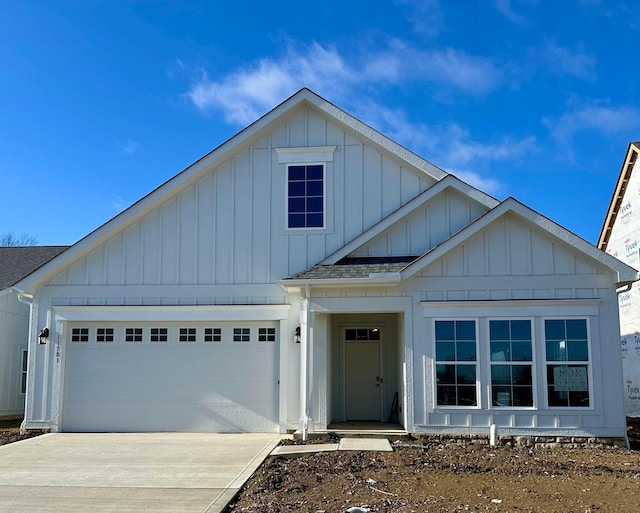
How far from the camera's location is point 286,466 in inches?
360

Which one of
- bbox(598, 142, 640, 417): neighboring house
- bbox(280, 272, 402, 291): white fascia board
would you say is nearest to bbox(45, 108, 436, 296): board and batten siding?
bbox(280, 272, 402, 291): white fascia board

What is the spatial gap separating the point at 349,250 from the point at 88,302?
19.1 feet

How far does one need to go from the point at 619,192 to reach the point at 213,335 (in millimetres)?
14306

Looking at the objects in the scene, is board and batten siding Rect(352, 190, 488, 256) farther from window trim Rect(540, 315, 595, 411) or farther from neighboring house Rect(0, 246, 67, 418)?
neighboring house Rect(0, 246, 67, 418)

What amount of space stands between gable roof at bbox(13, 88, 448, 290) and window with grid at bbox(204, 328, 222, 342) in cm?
297

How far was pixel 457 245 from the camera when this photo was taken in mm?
11234

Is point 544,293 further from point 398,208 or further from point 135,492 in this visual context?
point 135,492

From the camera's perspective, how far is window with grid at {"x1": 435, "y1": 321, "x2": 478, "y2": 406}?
36.1ft

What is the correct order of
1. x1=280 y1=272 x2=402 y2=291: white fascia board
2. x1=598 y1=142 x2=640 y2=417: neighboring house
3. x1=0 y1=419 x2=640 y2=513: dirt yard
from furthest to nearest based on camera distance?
x1=598 y1=142 x2=640 y2=417: neighboring house
x1=280 y1=272 x2=402 y2=291: white fascia board
x1=0 y1=419 x2=640 y2=513: dirt yard

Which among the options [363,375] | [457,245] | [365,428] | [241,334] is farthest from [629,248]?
[241,334]

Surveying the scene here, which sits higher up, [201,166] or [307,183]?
[201,166]

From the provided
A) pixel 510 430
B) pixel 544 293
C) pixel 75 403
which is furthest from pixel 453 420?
pixel 75 403

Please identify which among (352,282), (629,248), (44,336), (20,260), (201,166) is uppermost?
(201,166)

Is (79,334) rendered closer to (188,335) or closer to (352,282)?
(188,335)
